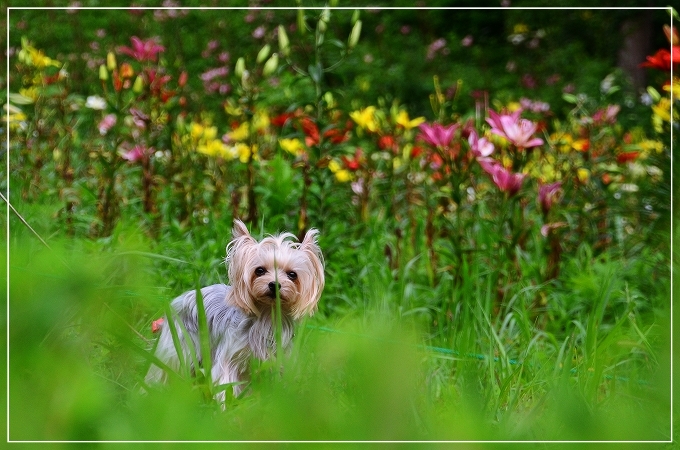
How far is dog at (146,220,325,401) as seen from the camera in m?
1.20

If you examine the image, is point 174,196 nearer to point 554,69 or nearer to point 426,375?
point 426,375

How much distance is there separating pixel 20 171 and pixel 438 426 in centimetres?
224

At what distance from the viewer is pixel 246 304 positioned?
1241mm

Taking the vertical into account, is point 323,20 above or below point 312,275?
above

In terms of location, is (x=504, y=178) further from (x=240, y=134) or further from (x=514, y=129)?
(x=240, y=134)

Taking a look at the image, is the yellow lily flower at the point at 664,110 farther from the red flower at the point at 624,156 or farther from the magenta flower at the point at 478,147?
the magenta flower at the point at 478,147

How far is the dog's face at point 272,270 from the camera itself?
1195 millimetres

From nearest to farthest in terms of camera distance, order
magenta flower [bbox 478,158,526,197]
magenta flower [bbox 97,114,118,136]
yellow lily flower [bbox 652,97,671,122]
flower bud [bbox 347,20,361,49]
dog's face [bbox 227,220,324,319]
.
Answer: dog's face [bbox 227,220,324,319] → flower bud [bbox 347,20,361,49] → magenta flower [bbox 478,158,526,197] → yellow lily flower [bbox 652,97,671,122] → magenta flower [bbox 97,114,118,136]

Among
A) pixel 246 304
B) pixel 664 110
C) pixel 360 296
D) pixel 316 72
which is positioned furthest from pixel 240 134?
pixel 246 304

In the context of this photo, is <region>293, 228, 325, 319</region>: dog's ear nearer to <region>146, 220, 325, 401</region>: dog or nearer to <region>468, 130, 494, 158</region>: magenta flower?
<region>146, 220, 325, 401</region>: dog

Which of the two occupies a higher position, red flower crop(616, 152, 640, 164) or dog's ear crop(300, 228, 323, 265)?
red flower crop(616, 152, 640, 164)

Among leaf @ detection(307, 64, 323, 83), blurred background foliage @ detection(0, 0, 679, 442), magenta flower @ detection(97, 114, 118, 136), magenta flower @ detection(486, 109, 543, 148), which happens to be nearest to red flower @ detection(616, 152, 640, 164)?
blurred background foliage @ detection(0, 0, 679, 442)

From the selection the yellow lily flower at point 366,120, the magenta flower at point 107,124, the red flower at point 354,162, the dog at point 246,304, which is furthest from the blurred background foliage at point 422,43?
the dog at point 246,304

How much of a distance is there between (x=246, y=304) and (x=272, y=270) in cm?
7
